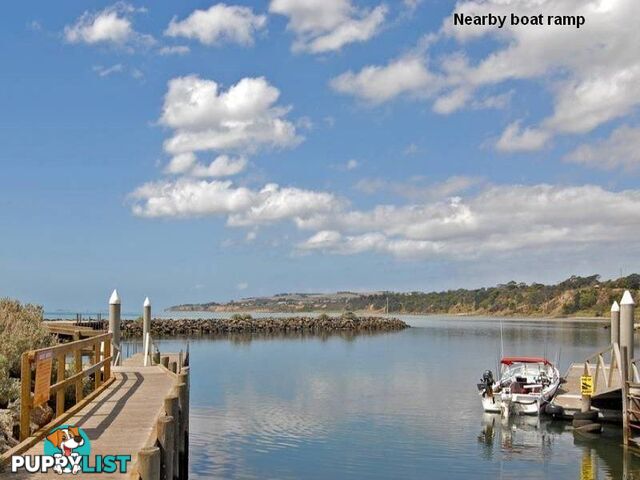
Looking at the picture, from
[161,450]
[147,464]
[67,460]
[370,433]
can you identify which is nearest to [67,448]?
[67,460]

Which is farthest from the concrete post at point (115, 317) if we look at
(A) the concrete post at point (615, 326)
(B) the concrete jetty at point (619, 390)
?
(A) the concrete post at point (615, 326)

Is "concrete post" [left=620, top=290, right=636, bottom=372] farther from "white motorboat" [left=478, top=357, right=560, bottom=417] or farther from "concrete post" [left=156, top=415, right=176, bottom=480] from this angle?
"concrete post" [left=156, top=415, right=176, bottom=480]

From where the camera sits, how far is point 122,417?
15578mm

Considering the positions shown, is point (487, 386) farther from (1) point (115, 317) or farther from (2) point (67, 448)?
(2) point (67, 448)

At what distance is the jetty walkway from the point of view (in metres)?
11.2

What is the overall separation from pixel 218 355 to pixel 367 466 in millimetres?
45465

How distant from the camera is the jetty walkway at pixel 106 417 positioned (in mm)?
11188

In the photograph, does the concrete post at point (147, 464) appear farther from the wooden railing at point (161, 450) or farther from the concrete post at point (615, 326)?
the concrete post at point (615, 326)

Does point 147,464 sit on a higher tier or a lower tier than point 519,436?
higher

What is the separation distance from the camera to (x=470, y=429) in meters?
29.0

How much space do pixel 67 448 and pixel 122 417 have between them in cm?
359

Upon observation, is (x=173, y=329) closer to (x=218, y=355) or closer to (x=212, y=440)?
(x=218, y=355)

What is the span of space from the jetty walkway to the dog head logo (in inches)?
4.9

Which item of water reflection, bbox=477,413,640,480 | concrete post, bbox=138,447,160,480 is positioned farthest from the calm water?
concrete post, bbox=138,447,160,480
